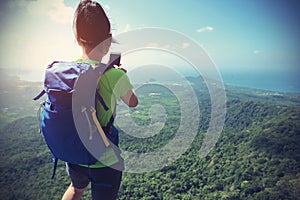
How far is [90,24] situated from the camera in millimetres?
1389

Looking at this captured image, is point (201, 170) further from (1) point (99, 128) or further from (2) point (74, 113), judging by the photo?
(2) point (74, 113)

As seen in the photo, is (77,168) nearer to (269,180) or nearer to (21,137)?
(269,180)

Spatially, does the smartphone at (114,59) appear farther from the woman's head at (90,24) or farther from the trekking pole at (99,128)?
the trekking pole at (99,128)

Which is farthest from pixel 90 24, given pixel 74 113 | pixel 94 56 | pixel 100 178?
pixel 100 178

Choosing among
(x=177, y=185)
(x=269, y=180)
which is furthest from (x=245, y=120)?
(x=177, y=185)

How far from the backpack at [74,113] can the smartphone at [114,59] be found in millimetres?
55

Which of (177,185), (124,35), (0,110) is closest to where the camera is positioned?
(124,35)

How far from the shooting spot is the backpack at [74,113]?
1.23 m

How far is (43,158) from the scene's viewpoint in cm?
3694

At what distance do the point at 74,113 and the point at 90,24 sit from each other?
0.55 metres

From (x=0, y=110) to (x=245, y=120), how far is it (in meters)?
70.3

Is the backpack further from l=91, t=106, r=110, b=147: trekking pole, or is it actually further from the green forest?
the green forest

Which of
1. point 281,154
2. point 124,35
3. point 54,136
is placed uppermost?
point 124,35

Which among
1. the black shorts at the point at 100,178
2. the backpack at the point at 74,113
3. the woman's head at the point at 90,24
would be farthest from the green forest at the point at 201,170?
the backpack at the point at 74,113
